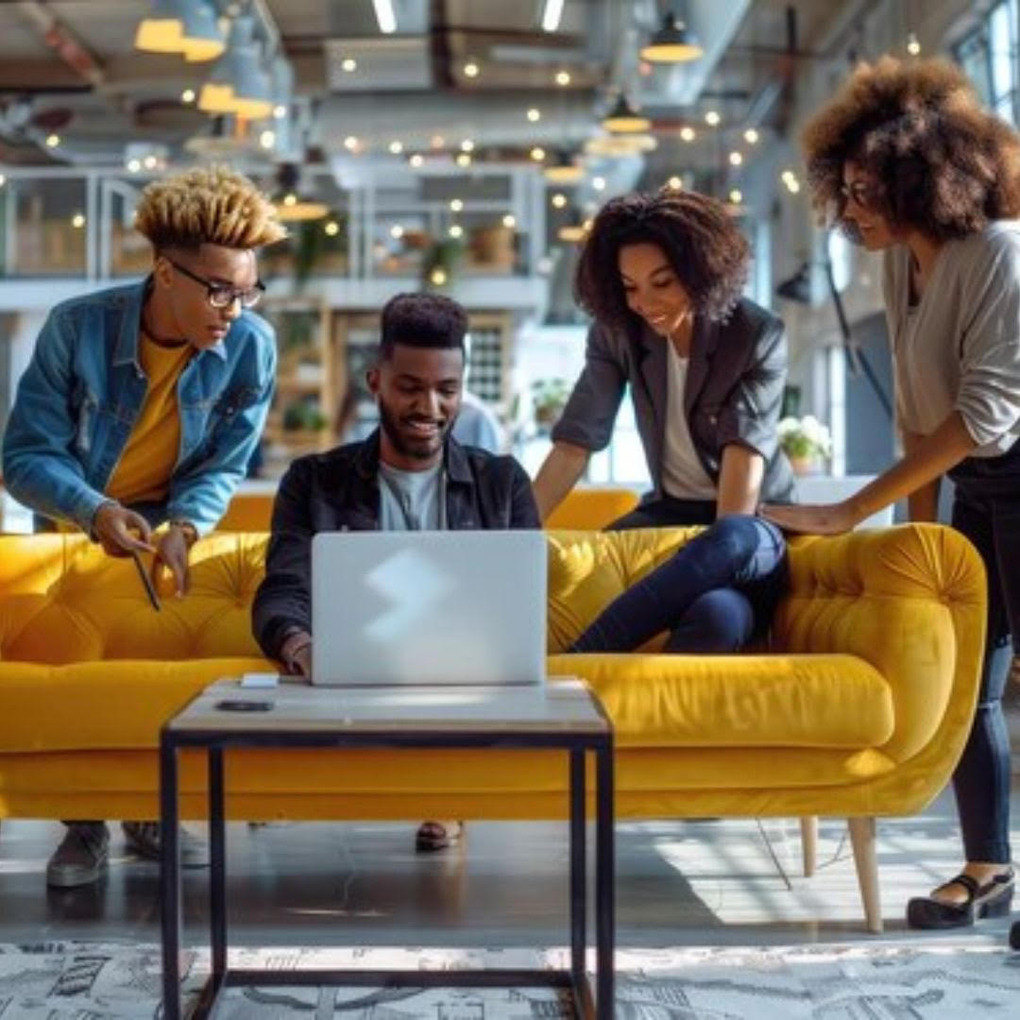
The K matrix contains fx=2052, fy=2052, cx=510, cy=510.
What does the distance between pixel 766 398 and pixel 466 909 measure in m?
1.21

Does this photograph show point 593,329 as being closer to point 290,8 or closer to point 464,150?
point 290,8

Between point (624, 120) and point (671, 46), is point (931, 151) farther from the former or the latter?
point (624, 120)

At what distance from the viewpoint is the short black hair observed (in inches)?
132

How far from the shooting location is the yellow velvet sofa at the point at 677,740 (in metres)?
3.58

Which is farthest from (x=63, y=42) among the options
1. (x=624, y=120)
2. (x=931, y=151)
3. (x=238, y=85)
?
(x=931, y=151)

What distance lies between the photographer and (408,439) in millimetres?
3570

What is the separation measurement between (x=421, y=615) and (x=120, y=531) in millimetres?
954

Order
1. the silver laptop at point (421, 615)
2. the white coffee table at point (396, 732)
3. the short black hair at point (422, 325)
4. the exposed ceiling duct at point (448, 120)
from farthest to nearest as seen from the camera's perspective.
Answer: the exposed ceiling duct at point (448, 120)
the short black hair at point (422, 325)
the silver laptop at point (421, 615)
the white coffee table at point (396, 732)

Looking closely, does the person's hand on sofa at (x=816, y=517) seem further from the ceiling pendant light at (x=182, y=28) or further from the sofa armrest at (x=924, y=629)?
the ceiling pendant light at (x=182, y=28)

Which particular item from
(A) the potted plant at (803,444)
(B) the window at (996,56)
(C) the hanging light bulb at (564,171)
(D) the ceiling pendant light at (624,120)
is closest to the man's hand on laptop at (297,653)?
(A) the potted plant at (803,444)

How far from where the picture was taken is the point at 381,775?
355 cm

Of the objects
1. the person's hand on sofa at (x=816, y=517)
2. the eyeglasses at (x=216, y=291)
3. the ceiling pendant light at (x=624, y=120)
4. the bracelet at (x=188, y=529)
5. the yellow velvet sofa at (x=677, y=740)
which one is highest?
the ceiling pendant light at (x=624, y=120)

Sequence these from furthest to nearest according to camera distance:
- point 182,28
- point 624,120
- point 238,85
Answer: point 624,120, point 238,85, point 182,28

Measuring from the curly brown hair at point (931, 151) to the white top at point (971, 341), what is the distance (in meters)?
0.06
